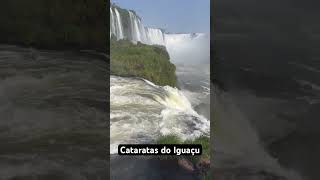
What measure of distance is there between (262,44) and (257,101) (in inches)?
17.4

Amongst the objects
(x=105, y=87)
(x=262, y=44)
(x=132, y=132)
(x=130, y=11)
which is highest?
(x=130, y=11)

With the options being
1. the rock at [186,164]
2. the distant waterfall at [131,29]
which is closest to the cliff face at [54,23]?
the distant waterfall at [131,29]

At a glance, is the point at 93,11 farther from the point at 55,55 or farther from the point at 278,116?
the point at 278,116

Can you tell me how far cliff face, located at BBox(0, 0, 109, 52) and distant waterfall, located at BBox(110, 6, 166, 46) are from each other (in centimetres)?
7

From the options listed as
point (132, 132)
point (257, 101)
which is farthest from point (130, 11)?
point (257, 101)

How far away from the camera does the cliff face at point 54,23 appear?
3773mm

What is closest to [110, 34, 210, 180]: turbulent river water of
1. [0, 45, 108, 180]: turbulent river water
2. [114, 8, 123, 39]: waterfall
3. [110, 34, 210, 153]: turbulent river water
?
[110, 34, 210, 153]: turbulent river water

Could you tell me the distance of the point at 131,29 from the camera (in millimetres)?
3854

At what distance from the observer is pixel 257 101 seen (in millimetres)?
3850

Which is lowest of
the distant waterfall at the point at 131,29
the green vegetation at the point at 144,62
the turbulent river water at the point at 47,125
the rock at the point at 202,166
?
the rock at the point at 202,166

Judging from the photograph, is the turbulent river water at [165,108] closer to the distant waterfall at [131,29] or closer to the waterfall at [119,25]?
the distant waterfall at [131,29]

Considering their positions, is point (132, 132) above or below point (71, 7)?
below

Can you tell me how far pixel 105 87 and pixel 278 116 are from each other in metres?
1.35

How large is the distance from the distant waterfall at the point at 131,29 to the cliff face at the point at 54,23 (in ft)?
0.23
